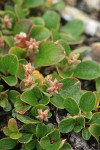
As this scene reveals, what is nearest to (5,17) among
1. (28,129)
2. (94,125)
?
(28,129)

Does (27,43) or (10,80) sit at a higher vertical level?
(27,43)

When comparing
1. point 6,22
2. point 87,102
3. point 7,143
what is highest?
point 6,22

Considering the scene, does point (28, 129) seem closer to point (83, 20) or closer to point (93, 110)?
point (93, 110)

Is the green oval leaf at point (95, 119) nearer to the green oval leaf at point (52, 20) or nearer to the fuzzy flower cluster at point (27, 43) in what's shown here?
the fuzzy flower cluster at point (27, 43)

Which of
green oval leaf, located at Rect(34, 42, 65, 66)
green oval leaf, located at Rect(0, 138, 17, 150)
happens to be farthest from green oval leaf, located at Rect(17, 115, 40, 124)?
green oval leaf, located at Rect(34, 42, 65, 66)

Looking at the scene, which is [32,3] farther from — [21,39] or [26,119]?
[26,119]

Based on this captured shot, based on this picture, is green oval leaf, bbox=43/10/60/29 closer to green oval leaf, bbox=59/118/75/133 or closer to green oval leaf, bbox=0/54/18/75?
green oval leaf, bbox=0/54/18/75

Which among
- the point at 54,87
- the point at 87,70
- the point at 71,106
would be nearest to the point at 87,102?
the point at 71,106
